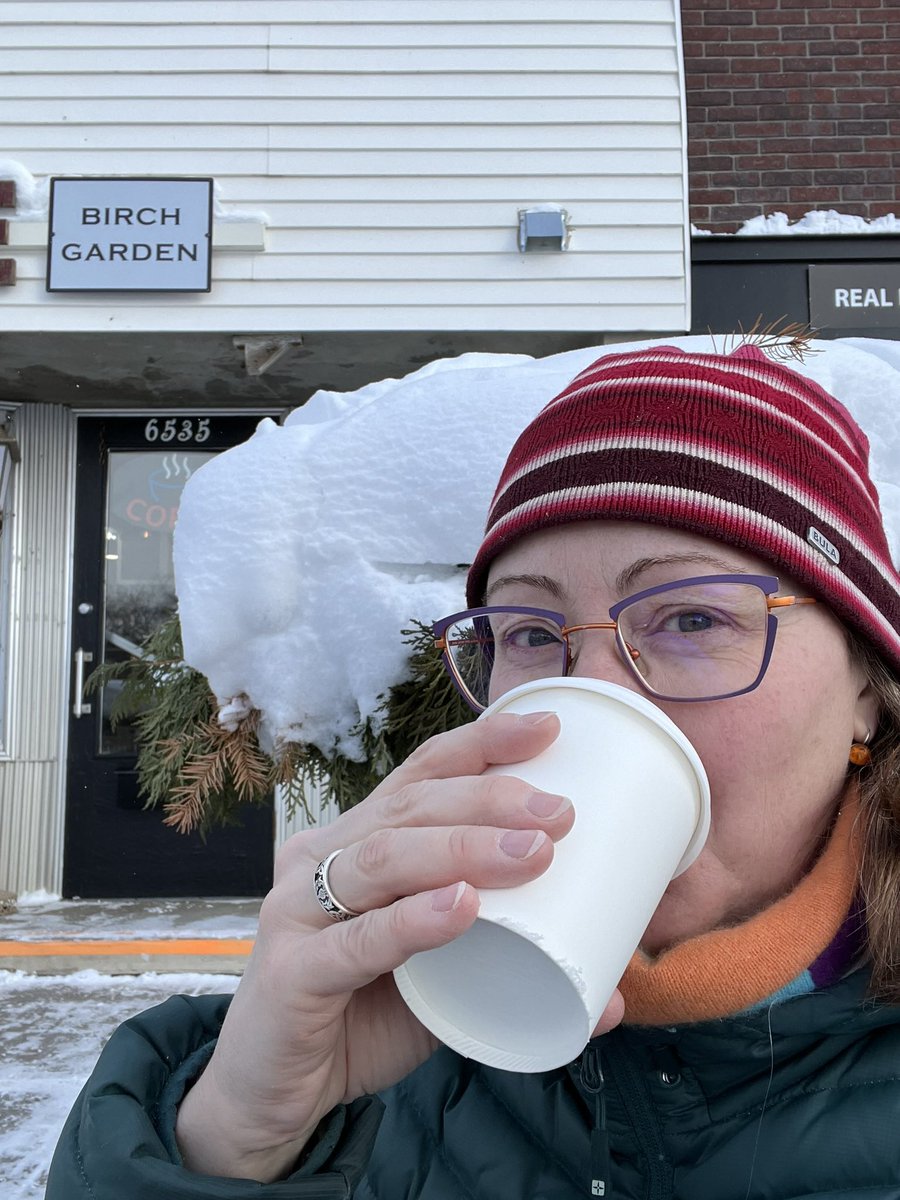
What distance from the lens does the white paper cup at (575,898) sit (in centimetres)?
66

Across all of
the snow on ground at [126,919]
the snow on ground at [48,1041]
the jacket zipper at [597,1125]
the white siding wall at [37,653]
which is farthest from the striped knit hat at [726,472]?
the white siding wall at [37,653]

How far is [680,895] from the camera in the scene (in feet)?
2.98

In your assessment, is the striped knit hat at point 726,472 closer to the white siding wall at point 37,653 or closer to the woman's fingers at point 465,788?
the woman's fingers at point 465,788

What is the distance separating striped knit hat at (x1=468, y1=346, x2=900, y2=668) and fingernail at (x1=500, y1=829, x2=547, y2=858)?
38 cm

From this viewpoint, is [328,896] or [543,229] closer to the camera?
[328,896]

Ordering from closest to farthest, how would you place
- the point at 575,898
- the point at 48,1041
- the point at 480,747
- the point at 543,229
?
the point at 575,898
the point at 480,747
the point at 48,1041
the point at 543,229

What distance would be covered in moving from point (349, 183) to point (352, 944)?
4948 mm

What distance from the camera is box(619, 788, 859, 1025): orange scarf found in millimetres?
875

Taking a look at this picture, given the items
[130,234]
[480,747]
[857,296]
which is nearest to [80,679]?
[130,234]

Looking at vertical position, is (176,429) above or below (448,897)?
above

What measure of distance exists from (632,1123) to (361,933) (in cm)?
41

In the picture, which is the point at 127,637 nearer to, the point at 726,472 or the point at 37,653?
the point at 37,653

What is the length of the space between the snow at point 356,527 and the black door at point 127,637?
14.2 ft

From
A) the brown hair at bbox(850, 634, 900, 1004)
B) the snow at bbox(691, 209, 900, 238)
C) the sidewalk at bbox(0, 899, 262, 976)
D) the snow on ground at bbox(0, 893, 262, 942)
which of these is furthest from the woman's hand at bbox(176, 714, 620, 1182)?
the snow at bbox(691, 209, 900, 238)
